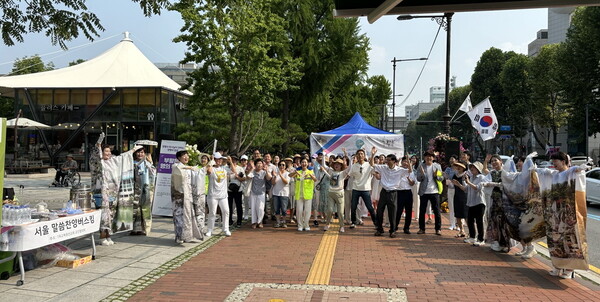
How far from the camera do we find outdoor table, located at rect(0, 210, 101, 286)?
210 inches

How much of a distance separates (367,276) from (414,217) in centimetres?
637

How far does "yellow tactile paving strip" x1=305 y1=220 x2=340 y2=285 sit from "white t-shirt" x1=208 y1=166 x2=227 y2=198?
222 cm

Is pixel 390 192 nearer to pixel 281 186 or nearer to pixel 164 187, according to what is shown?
pixel 281 186

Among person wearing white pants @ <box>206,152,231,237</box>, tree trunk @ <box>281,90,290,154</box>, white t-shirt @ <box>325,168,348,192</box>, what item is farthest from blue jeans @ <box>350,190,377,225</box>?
tree trunk @ <box>281,90,290,154</box>

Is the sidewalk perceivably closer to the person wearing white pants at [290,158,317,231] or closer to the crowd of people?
the crowd of people

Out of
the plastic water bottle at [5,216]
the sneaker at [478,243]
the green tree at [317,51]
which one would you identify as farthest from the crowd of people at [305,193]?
the green tree at [317,51]

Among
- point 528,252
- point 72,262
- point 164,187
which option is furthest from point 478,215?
point 164,187

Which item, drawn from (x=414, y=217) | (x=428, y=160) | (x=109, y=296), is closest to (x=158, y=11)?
(x=109, y=296)

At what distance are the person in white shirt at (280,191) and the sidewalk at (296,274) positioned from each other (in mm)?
1706

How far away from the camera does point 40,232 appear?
559 cm

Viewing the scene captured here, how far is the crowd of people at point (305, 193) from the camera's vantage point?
7738mm

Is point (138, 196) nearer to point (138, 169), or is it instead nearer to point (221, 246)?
point (138, 169)

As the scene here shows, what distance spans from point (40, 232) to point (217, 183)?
3.61 meters

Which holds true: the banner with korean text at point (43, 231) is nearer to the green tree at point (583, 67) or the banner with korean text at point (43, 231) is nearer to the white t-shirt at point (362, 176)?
the white t-shirt at point (362, 176)
